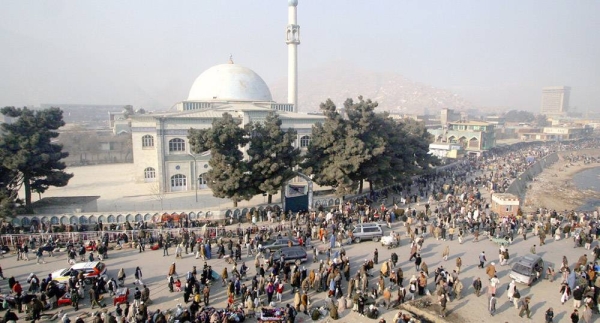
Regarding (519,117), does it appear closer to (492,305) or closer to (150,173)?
(150,173)

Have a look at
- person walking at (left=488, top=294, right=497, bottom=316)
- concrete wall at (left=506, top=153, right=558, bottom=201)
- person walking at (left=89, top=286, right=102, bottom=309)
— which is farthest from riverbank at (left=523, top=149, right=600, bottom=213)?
person walking at (left=89, top=286, right=102, bottom=309)

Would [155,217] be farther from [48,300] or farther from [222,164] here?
[48,300]

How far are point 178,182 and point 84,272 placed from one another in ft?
65.6

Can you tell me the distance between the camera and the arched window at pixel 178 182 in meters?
35.3

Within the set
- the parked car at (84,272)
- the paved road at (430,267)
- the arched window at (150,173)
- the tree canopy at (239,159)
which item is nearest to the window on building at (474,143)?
the paved road at (430,267)

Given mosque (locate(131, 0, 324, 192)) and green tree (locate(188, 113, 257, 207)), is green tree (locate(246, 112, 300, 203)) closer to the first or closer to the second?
green tree (locate(188, 113, 257, 207))

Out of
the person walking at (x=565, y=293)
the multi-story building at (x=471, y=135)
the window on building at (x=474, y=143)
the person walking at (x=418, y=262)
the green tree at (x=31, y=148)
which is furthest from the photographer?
the window on building at (x=474, y=143)

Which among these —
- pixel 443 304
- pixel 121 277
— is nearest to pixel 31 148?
pixel 121 277

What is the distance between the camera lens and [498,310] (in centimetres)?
1439

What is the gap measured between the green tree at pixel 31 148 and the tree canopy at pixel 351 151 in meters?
16.4

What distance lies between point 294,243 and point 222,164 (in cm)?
808

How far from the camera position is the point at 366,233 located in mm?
21375

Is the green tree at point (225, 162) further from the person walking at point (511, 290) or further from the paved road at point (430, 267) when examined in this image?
the person walking at point (511, 290)

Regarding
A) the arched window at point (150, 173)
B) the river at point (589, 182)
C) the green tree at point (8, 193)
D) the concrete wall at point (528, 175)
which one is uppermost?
the green tree at point (8, 193)
